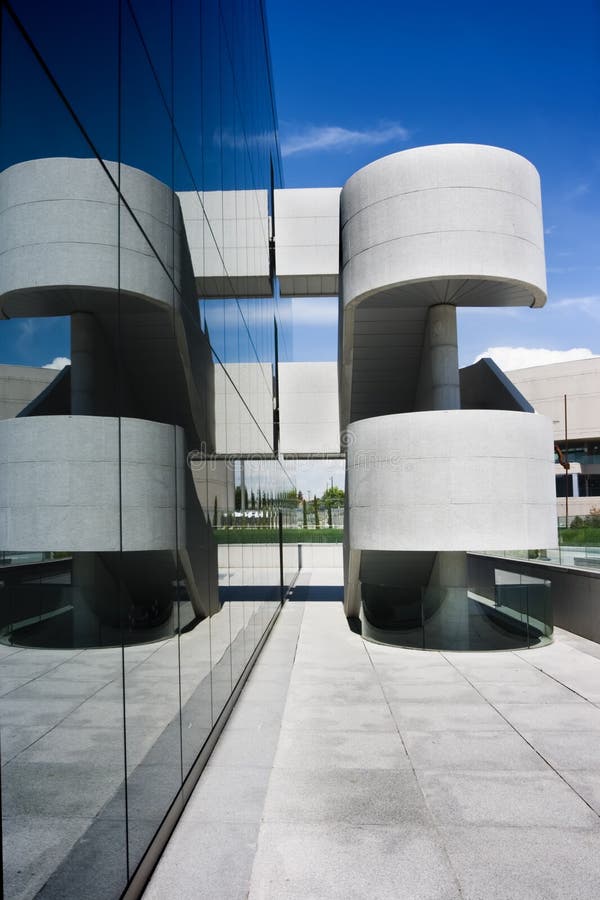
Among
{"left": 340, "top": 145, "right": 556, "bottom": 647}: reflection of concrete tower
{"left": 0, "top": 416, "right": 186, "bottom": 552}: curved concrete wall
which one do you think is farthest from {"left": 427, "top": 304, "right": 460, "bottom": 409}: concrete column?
{"left": 0, "top": 416, "right": 186, "bottom": 552}: curved concrete wall

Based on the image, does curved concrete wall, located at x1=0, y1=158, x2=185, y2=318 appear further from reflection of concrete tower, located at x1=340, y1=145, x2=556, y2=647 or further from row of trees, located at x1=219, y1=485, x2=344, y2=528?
reflection of concrete tower, located at x1=340, y1=145, x2=556, y2=647

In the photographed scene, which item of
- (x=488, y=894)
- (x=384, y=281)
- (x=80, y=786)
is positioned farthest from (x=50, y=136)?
(x=384, y=281)

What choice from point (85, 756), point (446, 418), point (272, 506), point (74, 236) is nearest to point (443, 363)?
point (446, 418)

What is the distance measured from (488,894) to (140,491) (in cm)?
398

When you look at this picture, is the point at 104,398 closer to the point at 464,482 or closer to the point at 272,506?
the point at 464,482

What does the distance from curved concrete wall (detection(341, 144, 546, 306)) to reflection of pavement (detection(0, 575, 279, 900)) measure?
1095 cm

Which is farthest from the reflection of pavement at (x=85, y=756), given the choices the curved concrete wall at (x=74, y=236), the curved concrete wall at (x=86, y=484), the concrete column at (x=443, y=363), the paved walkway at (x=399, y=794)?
the concrete column at (x=443, y=363)

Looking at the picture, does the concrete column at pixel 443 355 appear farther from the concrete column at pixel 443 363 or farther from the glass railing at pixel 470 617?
the glass railing at pixel 470 617

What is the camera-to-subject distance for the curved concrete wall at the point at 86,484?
3.18 m

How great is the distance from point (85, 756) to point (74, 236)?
3.06m

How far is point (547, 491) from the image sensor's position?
52.2 feet

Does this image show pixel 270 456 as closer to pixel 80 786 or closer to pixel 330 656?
pixel 330 656

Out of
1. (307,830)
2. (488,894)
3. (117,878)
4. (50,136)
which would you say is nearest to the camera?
(50,136)

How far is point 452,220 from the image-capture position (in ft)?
49.9
